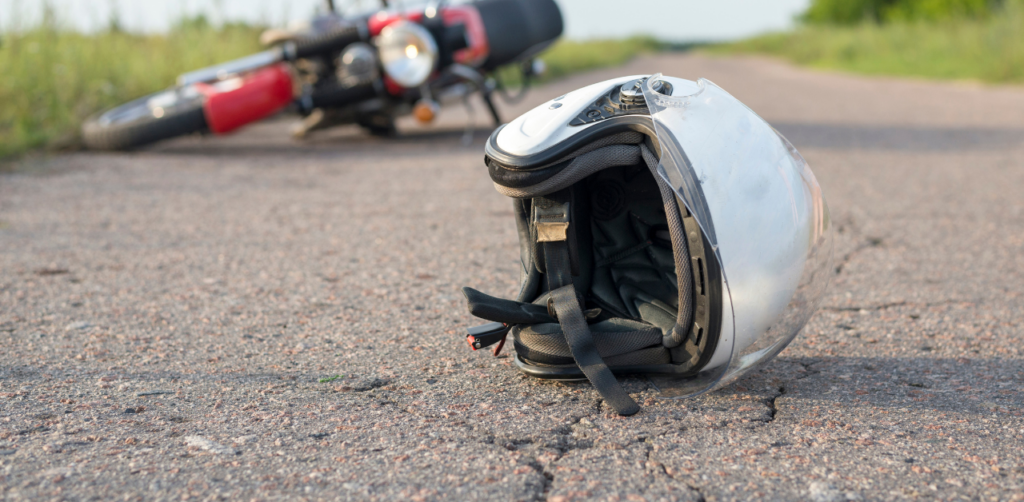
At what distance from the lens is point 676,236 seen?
159cm

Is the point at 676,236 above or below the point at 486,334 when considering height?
above

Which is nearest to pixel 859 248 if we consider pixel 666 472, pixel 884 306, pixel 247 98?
pixel 884 306

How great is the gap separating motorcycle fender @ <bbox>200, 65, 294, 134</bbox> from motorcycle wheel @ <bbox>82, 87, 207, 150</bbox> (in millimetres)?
95

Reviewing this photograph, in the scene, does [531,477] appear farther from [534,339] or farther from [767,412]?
[767,412]

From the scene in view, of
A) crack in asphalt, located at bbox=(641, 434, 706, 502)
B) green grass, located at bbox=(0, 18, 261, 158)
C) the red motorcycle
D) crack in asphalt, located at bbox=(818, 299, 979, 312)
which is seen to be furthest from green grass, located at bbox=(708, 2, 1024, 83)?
crack in asphalt, located at bbox=(641, 434, 706, 502)

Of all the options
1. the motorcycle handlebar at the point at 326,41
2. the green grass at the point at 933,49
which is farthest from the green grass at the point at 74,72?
the green grass at the point at 933,49

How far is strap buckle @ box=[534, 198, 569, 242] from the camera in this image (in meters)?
1.74

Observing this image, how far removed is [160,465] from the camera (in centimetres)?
145

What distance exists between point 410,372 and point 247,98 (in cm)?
409

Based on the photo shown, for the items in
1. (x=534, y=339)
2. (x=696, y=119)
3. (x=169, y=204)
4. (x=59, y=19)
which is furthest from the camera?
(x=59, y=19)

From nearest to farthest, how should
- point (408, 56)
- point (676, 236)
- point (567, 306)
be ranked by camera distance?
point (676, 236) < point (567, 306) < point (408, 56)

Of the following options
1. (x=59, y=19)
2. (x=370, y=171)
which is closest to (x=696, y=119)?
(x=370, y=171)

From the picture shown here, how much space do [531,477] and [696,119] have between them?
794 millimetres

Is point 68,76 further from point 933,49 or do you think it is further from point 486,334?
point 933,49
